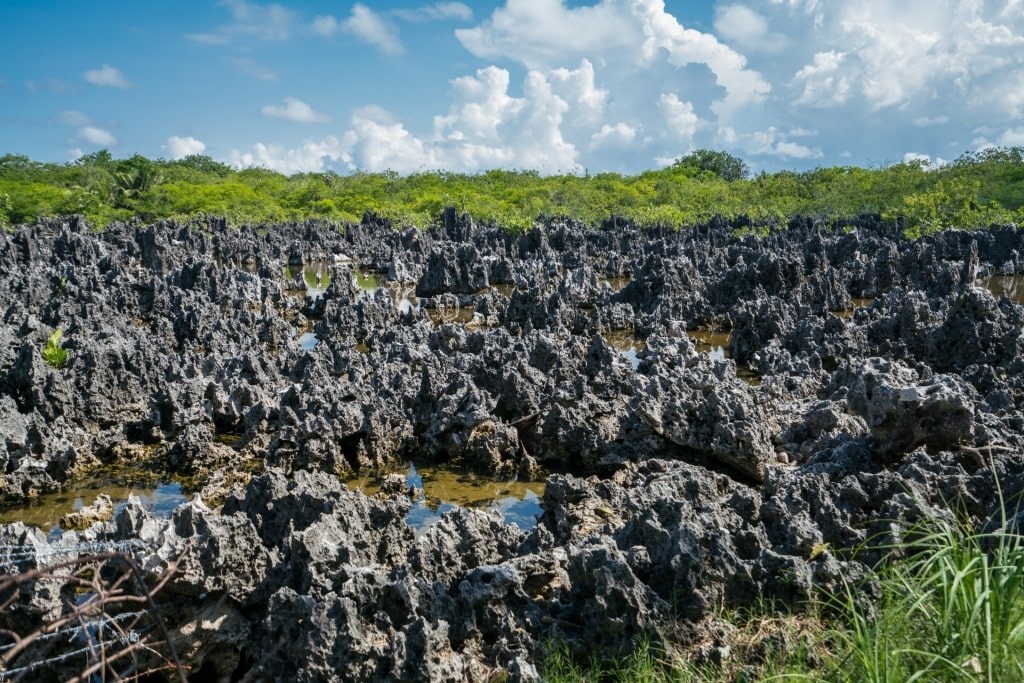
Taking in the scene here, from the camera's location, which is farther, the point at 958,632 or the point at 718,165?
the point at 718,165

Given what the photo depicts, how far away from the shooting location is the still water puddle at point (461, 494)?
7.12m

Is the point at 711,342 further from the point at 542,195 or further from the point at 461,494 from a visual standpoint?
the point at 542,195

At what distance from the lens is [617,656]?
3965 mm

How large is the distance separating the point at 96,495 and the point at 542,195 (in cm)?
4805

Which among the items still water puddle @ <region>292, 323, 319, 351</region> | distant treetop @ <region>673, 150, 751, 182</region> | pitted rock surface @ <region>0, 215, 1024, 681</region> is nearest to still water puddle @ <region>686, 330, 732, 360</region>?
pitted rock surface @ <region>0, 215, 1024, 681</region>

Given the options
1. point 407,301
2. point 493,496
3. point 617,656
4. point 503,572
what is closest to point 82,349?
point 493,496

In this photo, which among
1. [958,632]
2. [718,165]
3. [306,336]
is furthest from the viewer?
[718,165]

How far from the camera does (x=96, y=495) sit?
24.9 ft

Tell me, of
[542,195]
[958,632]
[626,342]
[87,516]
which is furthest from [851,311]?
[542,195]

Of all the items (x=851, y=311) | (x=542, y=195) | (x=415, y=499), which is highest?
(x=542, y=195)

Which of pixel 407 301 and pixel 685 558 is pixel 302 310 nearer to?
pixel 407 301

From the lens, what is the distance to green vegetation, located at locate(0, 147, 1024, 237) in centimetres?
3728

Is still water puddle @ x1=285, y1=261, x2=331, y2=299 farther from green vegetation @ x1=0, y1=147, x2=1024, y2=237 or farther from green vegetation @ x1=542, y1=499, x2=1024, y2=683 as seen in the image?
green vegetation @ x1=542, y1=499, x2=1024, y2=683

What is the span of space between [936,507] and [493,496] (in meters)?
3.95
